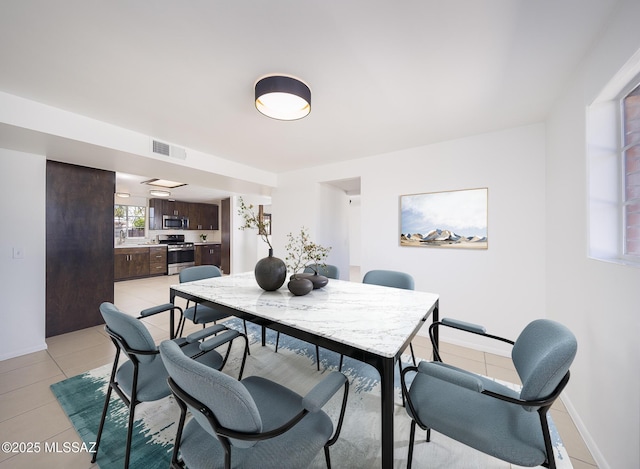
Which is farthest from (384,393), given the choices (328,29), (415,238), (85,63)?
(85,63)

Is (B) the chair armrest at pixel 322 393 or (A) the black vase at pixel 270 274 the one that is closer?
(B) the chair armrest at pixel 322 393

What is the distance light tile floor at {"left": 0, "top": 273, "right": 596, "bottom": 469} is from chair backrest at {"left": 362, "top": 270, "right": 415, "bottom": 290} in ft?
2.91

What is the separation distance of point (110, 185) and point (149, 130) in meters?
1.47

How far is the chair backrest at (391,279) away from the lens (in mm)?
2312

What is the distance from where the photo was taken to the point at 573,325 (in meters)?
1.78

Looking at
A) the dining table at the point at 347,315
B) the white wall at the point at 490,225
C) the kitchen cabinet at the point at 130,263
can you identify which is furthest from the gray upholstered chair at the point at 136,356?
the kitchen cabinet at the point at 130,263

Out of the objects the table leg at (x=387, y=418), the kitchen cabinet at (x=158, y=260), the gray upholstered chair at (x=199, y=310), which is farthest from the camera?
the kitchen cabinet at (x=158, y=260)

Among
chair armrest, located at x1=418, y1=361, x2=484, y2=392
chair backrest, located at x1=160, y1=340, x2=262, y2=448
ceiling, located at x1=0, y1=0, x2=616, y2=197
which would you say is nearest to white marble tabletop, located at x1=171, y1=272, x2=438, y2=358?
chair armrest, located at x1=418, y1=361, x2=484, y2=392

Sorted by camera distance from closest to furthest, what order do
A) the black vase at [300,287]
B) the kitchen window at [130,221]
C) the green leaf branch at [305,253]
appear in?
the black vase at [300,287] → the green leaf branch at [305,253] → the kitchen window at [130,221]

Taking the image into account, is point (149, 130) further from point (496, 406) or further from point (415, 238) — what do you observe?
point (496, 406)

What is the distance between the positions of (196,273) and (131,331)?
158 centimetres

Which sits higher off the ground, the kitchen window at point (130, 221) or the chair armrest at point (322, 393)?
the kitchen window at point (130, 221)

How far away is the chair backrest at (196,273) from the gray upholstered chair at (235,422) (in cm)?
179

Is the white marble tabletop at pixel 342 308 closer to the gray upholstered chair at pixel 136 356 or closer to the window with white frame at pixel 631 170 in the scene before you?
the gray upholstered chair at pixel 136 356
